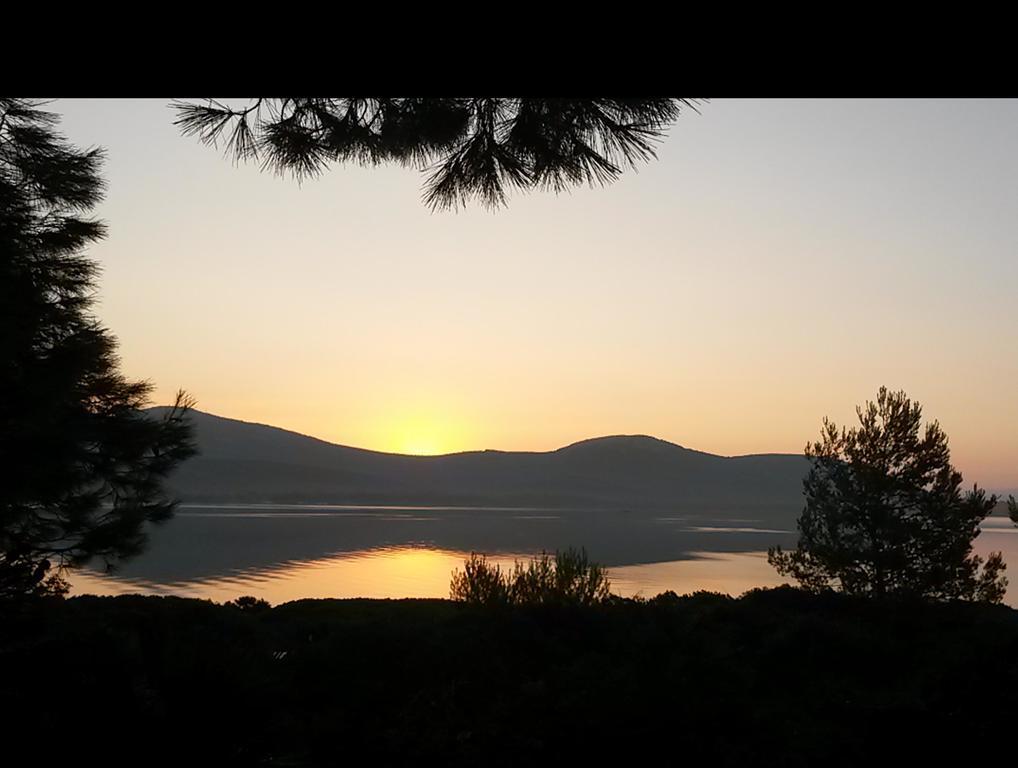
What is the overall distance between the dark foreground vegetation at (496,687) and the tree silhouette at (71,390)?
91.5 inches

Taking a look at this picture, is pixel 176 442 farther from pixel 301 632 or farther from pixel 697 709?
pixel 697 709

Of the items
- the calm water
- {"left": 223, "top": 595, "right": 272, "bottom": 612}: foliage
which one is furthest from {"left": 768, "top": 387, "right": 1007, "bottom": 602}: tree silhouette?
{"left": 223, "top": 595, "right": 272, "bottom": 612}: foliage

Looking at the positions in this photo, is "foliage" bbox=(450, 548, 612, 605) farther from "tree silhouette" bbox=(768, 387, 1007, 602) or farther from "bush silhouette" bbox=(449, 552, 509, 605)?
"tree silhouette" bbox=(768, 387, 1007, 602)


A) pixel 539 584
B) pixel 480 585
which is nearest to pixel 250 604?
pixel 480 585

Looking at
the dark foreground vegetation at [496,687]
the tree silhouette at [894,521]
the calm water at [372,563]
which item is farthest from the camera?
the calm water at [372,563]

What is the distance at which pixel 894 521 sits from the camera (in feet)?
64.8

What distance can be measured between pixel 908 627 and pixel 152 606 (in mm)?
9145

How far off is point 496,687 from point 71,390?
7948mm

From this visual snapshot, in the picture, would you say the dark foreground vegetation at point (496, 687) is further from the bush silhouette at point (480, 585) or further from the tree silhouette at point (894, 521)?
the tree silhouette at point (894, 521)

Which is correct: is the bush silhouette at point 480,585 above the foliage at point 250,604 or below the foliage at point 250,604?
above

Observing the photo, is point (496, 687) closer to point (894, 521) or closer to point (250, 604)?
point (250, 604)

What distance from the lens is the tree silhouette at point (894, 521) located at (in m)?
19.6

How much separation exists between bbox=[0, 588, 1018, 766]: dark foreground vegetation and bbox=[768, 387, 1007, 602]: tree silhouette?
9906mm

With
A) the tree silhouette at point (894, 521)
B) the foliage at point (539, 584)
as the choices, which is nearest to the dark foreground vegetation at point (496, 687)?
the foliage at point (539, 584)
